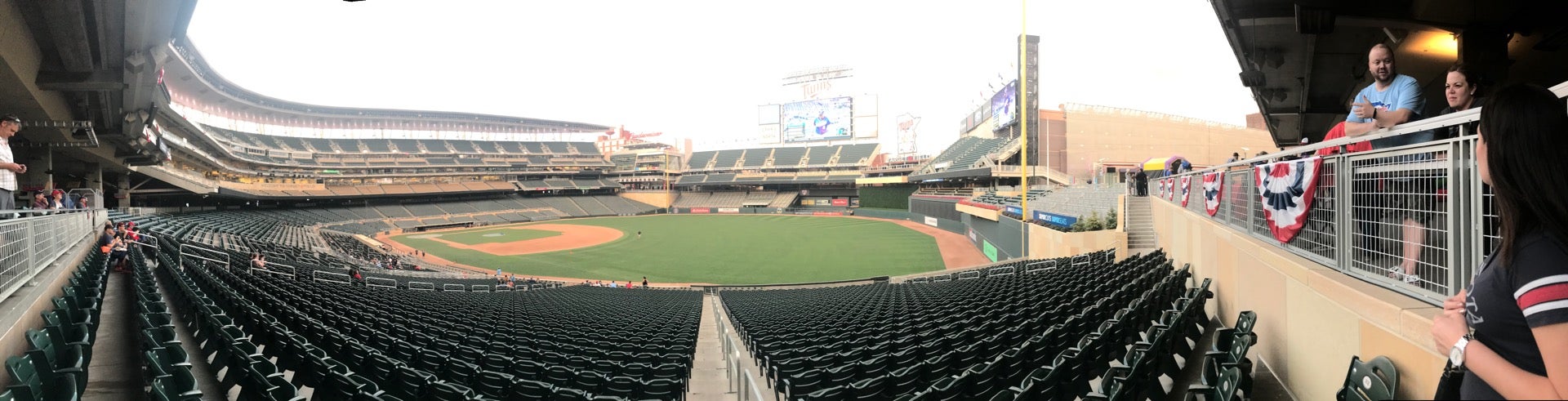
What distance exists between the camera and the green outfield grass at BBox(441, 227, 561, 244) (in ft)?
145

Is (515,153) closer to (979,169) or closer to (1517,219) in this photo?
(979,169)

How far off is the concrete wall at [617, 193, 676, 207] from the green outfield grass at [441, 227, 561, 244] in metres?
29.0

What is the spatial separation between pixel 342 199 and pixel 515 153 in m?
24.5

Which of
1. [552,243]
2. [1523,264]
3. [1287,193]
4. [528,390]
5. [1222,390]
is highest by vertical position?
[1287,193]

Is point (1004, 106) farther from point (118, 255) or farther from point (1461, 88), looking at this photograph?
point (118, 255)

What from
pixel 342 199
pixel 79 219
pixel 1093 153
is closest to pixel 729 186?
pixel 342 199

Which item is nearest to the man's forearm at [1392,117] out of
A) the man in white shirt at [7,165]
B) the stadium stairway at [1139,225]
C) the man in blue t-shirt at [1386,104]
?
the man in blue t-shirt at [1386,104]

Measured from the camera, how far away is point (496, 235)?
158 feet

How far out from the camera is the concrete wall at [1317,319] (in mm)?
2787

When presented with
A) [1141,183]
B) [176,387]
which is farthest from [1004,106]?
[176,387]

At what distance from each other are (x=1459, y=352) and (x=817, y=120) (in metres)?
86.0

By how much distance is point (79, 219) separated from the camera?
10836 millimetres

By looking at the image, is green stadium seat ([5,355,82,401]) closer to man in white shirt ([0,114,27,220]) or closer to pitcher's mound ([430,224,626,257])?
man in white shirt ([0,114,27,220])

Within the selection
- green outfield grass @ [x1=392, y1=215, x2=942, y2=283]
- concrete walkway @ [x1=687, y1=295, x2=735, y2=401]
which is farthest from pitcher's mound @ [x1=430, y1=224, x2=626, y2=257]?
concrete walkway @ [x1=687, y1=295, x2=735, y2=401]
